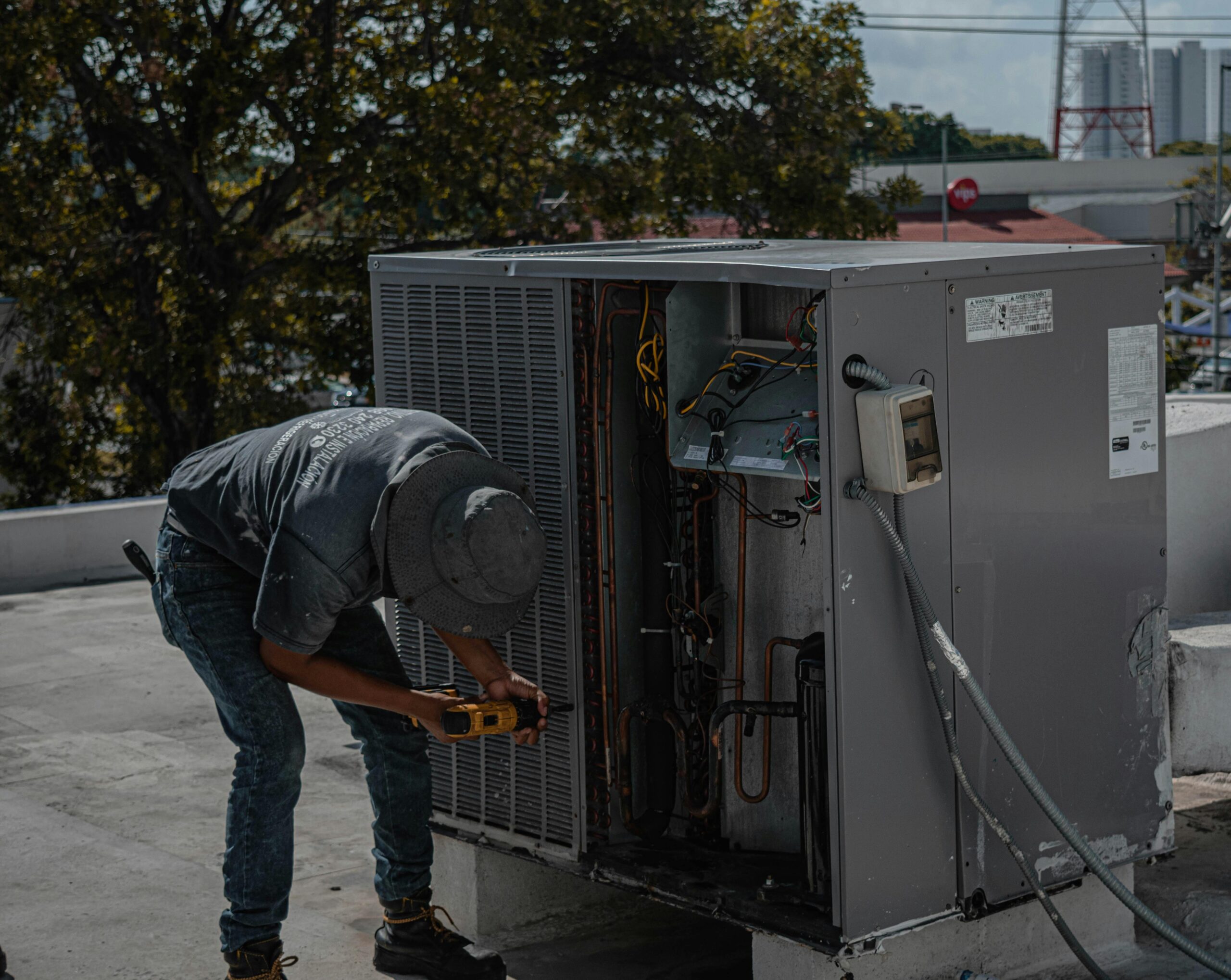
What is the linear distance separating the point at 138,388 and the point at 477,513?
10.8 m

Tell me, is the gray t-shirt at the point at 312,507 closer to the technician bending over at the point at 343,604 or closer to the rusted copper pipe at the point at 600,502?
the technician bending over at the point at 343,604

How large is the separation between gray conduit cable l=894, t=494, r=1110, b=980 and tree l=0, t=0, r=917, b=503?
31.0ft

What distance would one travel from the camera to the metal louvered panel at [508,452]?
3834 mm

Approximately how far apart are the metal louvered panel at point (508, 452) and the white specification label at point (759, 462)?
518 millimetres

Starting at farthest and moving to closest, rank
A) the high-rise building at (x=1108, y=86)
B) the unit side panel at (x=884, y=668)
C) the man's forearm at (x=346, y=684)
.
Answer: the high-rise building at (x=1108, y=86)
the man's forearm at (x=346, y=684)
the unit side panel at (x=884, y=668)

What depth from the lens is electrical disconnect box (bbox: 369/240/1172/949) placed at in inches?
127

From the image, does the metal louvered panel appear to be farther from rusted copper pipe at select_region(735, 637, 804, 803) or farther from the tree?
the tree

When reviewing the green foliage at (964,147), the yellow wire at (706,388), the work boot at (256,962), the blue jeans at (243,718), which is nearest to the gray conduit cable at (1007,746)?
the yellow wire at (706,388)

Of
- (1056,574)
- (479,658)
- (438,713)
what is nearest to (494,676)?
(479,658)

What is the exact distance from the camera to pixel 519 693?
3639 millimetres

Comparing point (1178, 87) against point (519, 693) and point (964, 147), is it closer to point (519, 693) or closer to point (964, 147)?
point (964, 147)

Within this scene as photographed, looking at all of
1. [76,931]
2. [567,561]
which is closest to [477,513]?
[567,561]

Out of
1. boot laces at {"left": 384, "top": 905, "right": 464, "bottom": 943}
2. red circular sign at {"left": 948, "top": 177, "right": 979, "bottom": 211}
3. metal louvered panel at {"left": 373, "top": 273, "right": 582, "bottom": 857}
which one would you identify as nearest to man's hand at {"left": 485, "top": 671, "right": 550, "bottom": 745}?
metal louvered panel at {"left": 373, "top": 273, "right": 582, "bottom": 857}

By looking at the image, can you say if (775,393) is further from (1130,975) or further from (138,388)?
(138,388)
